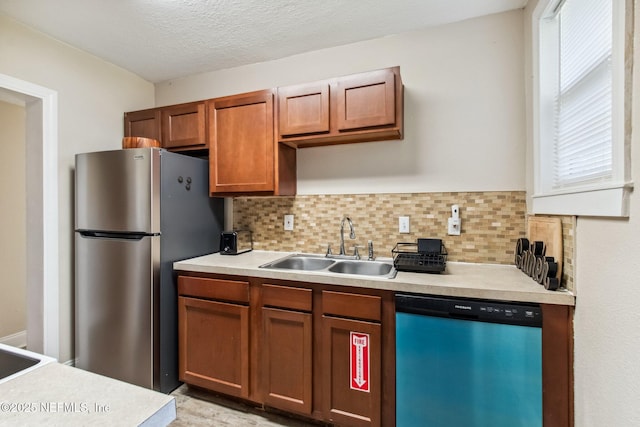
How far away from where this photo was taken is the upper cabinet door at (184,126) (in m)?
2.35

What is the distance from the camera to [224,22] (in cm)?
199

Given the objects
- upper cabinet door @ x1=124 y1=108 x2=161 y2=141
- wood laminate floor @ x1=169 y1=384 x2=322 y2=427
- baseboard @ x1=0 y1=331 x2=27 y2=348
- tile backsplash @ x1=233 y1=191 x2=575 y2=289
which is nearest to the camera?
wood laminate floor @ x1=169 y1=384 x2=322 y2=427

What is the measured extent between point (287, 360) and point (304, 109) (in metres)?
1.62

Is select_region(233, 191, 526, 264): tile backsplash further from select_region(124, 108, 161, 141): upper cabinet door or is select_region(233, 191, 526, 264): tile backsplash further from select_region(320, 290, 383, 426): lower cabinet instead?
select_region(124, 108, 161, 141): upper cabinet door

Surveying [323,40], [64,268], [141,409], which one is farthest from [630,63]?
[64,268]

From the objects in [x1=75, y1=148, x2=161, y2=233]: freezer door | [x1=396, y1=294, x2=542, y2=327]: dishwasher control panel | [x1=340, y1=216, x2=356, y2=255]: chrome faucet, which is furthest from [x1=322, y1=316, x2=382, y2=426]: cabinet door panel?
[x1=75, y1=148, x2=161, y2=233]: freezer door

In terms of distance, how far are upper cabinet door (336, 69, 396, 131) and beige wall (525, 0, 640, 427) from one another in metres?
1.06

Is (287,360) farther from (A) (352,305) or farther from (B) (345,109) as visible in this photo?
(B) (345,109)

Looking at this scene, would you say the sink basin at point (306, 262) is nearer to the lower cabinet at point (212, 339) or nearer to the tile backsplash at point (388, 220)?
the tile backsplash at point (388, 220)

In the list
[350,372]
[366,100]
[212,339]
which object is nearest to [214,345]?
[212,339]

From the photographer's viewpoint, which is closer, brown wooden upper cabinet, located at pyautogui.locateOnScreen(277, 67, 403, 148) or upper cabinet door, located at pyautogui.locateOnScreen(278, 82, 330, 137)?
brown wooden upper cabinet, located at pyautogui.locateOnScreen(277, 67, 403, 148)

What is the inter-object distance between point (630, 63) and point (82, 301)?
127 inches

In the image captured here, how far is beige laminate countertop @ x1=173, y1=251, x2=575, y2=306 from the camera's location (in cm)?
136

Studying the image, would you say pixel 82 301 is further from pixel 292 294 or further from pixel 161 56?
pixel 161 56
